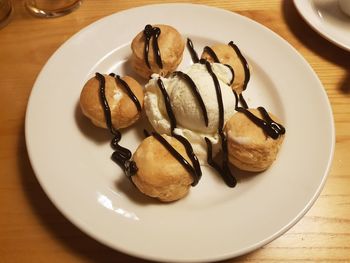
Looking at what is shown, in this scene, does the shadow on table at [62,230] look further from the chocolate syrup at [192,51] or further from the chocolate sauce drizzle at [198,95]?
the chocolate syrup at [192,51]

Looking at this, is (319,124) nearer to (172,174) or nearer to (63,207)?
(172,174)

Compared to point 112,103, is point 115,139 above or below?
below

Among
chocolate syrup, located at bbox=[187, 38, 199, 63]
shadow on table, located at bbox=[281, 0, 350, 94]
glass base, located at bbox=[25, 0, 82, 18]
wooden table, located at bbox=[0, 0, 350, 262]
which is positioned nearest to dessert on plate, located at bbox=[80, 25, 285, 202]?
chocolate syrup, located at bbox=[187, 38, 199, 63]

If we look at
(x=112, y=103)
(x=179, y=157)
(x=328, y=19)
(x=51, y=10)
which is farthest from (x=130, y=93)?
(x=328, y=19)

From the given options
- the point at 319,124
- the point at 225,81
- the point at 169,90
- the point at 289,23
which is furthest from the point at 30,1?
the point at 319,124

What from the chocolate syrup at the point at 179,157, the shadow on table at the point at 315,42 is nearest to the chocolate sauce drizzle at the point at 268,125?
the chocolate syrup at the point at 179,157

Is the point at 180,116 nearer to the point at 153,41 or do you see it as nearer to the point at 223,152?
the point at 223,152
